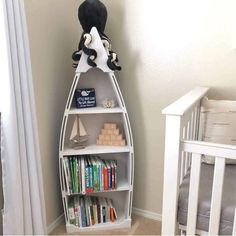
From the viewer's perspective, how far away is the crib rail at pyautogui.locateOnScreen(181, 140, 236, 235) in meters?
1.18

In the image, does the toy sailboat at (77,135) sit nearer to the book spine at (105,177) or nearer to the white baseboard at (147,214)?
the book spine at (105,177)

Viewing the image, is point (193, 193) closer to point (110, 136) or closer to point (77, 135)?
point (110, 136)

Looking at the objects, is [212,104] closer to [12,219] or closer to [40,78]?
[40,78]

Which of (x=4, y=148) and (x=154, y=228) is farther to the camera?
(x=154, y=228)

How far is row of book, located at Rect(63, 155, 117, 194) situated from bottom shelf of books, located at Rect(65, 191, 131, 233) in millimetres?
142

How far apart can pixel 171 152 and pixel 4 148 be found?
91 centimetres

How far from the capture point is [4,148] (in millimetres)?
1530

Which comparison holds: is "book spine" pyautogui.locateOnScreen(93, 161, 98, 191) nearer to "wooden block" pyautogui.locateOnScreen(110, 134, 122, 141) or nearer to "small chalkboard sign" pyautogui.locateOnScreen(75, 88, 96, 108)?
"wooden block" pyautogui.locateOnScreen(110, 134, 122, 141)

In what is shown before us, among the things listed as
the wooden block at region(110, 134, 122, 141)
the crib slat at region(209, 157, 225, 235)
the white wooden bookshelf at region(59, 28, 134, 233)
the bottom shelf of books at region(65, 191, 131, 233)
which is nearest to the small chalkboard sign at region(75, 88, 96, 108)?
the white wooden bookshelf at region(59, 28, 134, 233)

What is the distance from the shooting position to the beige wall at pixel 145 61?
1.81 metres

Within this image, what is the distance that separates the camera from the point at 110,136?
208 centimetres

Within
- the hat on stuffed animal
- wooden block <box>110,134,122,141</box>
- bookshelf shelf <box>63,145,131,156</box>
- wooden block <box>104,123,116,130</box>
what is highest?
the hat on stuffed animal

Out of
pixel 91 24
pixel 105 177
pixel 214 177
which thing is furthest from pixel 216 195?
pixel 91 24

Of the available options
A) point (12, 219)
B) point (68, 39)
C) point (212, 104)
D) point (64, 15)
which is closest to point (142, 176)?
point (212, 104)
